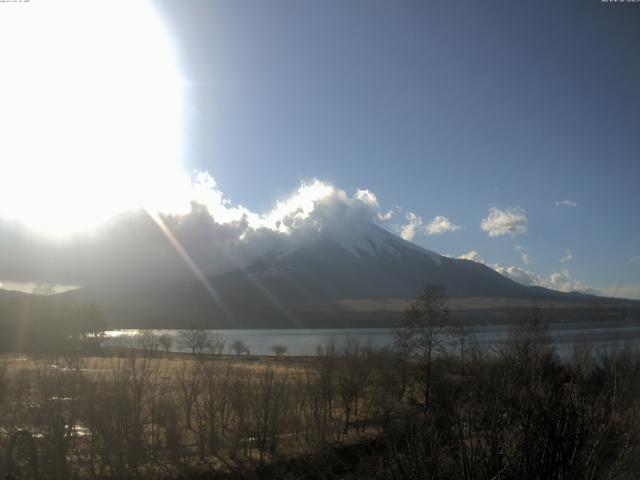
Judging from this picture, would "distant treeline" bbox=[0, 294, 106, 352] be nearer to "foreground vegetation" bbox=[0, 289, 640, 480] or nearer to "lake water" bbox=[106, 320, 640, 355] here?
"lake water" bbox=[106, 320, 640, 355]

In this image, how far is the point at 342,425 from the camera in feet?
96.0

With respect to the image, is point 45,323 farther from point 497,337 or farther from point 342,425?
point 342,425

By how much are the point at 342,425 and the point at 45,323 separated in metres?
80.9

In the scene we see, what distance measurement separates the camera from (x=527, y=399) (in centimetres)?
539

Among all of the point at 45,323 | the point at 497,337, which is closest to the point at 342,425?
the point at 497,337

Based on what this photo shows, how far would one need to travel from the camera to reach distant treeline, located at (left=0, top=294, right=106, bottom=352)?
8132 cm

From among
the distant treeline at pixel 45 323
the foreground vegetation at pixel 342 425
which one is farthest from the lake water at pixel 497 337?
the distant treeline at pixel 45 323

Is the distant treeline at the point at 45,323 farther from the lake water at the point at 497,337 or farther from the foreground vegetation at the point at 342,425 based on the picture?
the foreground vegetation at the point at 342,425

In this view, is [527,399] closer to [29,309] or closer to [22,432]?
[22,432]

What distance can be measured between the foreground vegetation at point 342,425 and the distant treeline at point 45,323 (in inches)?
2330

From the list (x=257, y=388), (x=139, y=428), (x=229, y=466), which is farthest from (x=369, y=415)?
(x=139, y=428)

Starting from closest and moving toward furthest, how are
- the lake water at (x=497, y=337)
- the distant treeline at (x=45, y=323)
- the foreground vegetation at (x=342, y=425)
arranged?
the foreground vegetation at (x=342, y=425)
the lake water at (x=497, y=337)
the distant treeline at (x=45, y=323)

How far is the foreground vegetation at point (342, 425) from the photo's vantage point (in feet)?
16.8

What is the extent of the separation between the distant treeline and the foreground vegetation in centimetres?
5919
